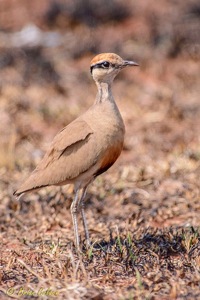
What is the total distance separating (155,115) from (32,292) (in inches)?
226

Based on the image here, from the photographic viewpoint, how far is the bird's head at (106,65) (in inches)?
201

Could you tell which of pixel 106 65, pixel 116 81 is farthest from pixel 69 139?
pixel 116 81

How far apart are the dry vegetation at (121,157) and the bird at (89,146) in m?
0.47

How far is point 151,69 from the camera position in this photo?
473 inches

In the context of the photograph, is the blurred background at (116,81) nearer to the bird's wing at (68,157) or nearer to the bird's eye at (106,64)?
the bird's wing at (68,157)

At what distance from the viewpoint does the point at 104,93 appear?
515cm

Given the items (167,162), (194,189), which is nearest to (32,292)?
(194,189)

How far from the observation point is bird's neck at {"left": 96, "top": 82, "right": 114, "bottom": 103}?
16.8 feet

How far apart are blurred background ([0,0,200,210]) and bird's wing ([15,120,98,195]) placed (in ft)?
5.70

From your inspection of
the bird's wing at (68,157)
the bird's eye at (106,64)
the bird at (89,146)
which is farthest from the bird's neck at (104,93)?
the bird's wing at (68,157)

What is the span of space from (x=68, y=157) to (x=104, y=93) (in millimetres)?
582

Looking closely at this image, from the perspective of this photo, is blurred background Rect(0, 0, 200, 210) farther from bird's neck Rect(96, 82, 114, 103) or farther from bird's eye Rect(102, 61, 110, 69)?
bird's eye Rect(102, 61, 110, 69)

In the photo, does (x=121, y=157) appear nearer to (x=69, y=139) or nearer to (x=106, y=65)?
(x=106, y=65)

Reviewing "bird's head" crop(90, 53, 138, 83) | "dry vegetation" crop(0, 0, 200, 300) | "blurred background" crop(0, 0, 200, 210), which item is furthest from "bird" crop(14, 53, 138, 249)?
"blurred background" crop(0, 0, 200, 210)
